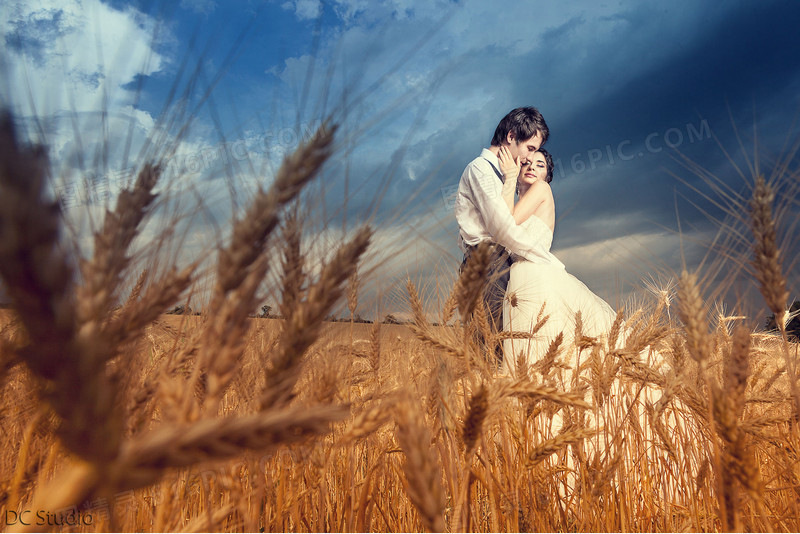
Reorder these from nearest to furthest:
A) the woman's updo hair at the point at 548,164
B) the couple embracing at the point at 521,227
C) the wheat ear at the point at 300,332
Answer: the wheat ear at the point at 300,332, the couple embracing at the point at 521,227, the woman's updo hair at the point at 548,164

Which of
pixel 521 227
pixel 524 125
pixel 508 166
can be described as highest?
pixel 524 125

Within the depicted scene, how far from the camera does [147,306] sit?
0.71 m

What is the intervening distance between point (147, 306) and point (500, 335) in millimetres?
1874

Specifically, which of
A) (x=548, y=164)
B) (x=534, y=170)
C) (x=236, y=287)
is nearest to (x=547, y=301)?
(x=534, y=170)

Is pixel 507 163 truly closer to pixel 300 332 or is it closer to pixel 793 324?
pixel 793 324

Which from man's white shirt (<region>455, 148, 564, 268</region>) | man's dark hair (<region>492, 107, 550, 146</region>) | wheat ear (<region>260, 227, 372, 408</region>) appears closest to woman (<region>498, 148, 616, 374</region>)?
man's white shirt (<region>455, 148, 564, 268</region>)

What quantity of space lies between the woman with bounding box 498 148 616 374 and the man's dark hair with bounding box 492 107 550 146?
22 cm

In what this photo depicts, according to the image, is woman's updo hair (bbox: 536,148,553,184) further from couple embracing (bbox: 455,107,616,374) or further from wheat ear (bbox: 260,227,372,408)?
wheat ear (bbox: 260,227,372,408)

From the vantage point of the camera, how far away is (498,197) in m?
4.48

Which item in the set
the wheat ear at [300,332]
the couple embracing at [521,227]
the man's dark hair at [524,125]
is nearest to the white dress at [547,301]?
the couple embracing at [521,227]

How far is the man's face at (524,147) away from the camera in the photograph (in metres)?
4.92

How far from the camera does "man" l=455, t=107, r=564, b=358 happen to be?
14.5ft

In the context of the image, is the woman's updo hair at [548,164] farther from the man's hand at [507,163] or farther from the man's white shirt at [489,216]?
the man's white shirt at [489,216]

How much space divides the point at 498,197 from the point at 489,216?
0.21m
